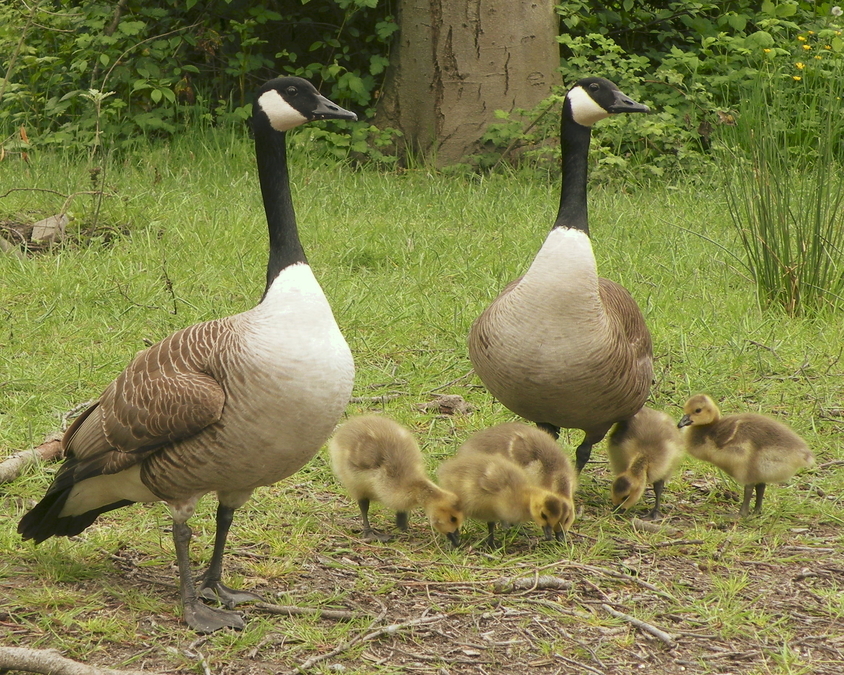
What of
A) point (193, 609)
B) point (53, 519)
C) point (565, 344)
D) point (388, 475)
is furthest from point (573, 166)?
point (53, 519)

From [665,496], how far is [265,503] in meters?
1.88

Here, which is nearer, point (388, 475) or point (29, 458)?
point (388, 475)

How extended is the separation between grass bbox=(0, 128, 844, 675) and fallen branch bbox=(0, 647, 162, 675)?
0.76 ft

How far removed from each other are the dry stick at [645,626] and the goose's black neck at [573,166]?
177cm

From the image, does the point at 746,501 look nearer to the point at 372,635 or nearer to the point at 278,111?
the point at 372,635

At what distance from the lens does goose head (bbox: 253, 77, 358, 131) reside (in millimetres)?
3645

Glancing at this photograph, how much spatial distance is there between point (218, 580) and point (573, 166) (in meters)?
2.48

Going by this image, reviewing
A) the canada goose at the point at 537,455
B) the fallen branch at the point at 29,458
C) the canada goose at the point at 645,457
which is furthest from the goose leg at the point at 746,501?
the fallen branch at the point at 29,458

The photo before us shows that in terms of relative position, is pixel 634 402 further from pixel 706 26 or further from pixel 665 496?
pixel 706 26

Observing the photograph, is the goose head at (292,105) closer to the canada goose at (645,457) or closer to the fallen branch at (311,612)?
the fallen branch at (311,612)

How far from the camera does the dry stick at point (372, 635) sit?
3.25 metres

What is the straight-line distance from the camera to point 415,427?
5324mm

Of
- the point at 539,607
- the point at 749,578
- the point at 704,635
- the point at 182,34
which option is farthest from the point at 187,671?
the point at 182,34

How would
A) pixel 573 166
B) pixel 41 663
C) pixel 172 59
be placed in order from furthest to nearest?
pixel 172 59 → pixel 573 166 → pixel 41 663
